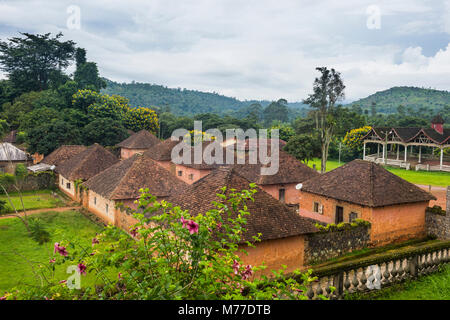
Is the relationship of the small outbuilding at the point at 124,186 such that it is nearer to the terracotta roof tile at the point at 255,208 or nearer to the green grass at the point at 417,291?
the terracotta roof tile at the point at 255,208

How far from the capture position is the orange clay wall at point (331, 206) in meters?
18.0

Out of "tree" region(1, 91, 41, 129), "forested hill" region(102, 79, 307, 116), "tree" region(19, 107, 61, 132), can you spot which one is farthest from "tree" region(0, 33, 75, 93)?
"forested hill" region(102, 79, 307, 116)

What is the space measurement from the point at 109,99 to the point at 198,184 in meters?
41.7

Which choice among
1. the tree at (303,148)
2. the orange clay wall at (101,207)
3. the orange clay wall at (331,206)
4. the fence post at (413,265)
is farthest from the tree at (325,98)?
the fence post at (413,265)

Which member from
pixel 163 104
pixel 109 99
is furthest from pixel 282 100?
pixel 109 99

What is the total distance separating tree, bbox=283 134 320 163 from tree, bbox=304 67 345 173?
124 cm

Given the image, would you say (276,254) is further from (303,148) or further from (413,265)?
(303,148)

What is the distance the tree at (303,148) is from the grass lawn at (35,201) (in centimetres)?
2474

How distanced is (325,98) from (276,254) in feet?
97.5

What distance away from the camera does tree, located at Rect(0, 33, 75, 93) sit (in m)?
60.2

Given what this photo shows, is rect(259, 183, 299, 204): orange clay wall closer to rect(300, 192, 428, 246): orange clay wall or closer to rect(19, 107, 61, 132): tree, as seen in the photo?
rect(300, 192, 428, 246): orange clay wall

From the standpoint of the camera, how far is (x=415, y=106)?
13500cm

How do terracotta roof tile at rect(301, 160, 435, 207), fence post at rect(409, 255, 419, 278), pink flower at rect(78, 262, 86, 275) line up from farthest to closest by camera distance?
terracotta roof tile at rect(301, 160, 435, 207), fence post at rect(409, 255, 419, 278), pink flower at rect(78, 262, 86, 275)
